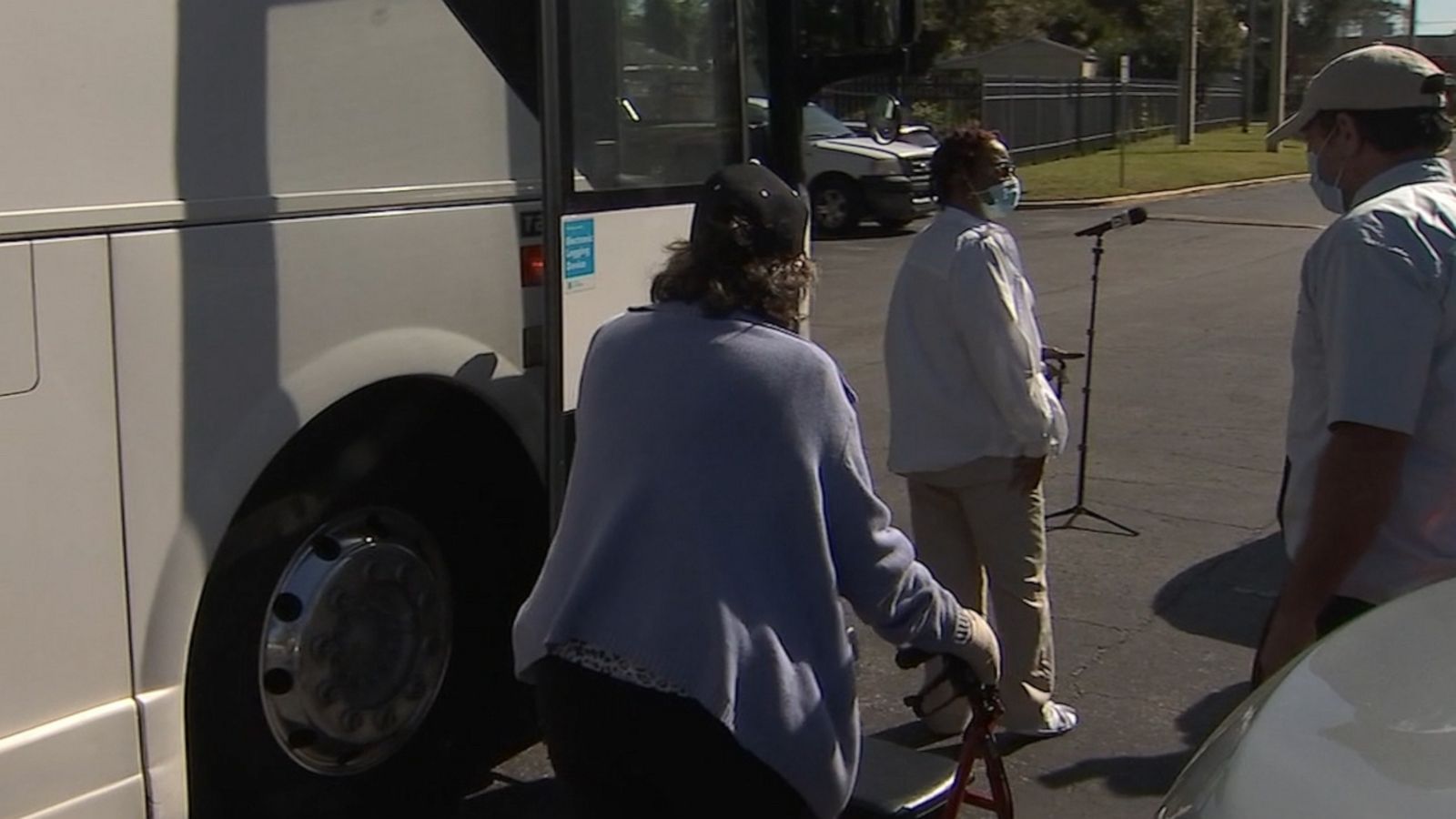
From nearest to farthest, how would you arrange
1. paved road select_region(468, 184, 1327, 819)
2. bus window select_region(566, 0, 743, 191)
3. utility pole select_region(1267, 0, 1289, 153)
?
bus window select_region(566, 0, 743, 191), paved road select_region(468, 184, 1327, 819), utility pole select_region(1267, 0, 1289, 153)

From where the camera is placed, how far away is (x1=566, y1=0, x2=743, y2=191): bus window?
4.53 metres

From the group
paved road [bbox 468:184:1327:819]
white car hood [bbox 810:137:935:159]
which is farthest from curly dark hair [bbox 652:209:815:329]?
white car hood [bbox 810:137:935:159]

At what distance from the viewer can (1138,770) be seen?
4992 mm

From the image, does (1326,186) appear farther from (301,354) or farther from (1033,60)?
(1033,60)

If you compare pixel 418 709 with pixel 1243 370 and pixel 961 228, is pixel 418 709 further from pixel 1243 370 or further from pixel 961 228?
pixel 1243 370

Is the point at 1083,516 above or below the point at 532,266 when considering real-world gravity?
below

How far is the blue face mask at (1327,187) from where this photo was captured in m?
3.37

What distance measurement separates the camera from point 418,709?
4.33 meters

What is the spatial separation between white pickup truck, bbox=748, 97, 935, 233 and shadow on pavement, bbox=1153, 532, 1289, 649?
547 inches

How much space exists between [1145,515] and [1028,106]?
28.6 meters

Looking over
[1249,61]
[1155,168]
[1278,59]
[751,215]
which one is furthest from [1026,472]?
[1249,61]

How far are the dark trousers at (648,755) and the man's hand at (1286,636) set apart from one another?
1.05m

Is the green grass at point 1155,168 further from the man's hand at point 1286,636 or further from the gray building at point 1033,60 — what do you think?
the man's hand at point 1286,636

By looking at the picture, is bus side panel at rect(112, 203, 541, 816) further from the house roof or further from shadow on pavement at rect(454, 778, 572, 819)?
the house roof
